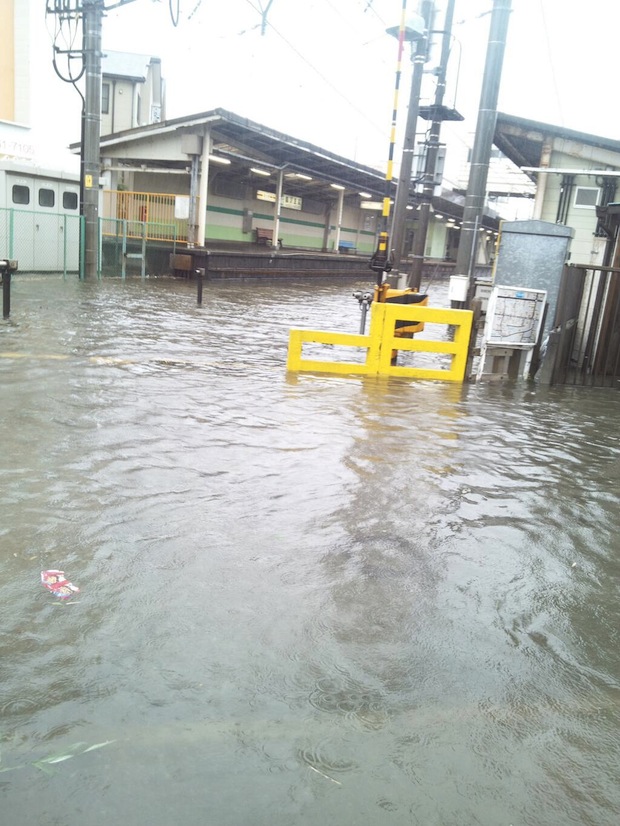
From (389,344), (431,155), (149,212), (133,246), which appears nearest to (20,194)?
(133,246)

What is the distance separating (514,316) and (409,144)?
808 cm

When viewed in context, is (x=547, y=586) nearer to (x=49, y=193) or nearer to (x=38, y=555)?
(x=38, y=555)

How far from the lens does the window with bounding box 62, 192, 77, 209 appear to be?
70.8 feet

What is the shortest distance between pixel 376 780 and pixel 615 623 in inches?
68.5

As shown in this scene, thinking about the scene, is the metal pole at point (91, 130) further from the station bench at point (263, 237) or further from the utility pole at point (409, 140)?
the station bench at point (263, 237)

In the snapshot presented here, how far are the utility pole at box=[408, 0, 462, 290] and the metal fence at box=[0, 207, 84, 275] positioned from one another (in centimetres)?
962

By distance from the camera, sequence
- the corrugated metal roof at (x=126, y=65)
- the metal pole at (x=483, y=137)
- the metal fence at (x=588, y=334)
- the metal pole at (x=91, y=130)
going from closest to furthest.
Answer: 1. the metal fence at (x=588, y=334)
2. the metal pole at (x=483, y=137)
3. the metal pole at (x=91, y=130)
4. the corrugated metal roof at (x=126, y=65)

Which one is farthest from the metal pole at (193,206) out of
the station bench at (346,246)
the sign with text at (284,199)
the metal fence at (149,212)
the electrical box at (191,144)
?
the station bench at (346,246)

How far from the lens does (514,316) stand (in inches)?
386

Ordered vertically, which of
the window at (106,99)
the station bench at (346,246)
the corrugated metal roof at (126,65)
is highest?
the corrugated metal roof at (126,65)

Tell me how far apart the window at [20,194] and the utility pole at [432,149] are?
10670mm

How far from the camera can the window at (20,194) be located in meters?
19.6

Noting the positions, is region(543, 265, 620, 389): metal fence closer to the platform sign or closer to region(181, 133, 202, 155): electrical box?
the platform sign

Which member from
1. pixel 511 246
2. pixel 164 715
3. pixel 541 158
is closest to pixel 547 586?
pixel 164 715
